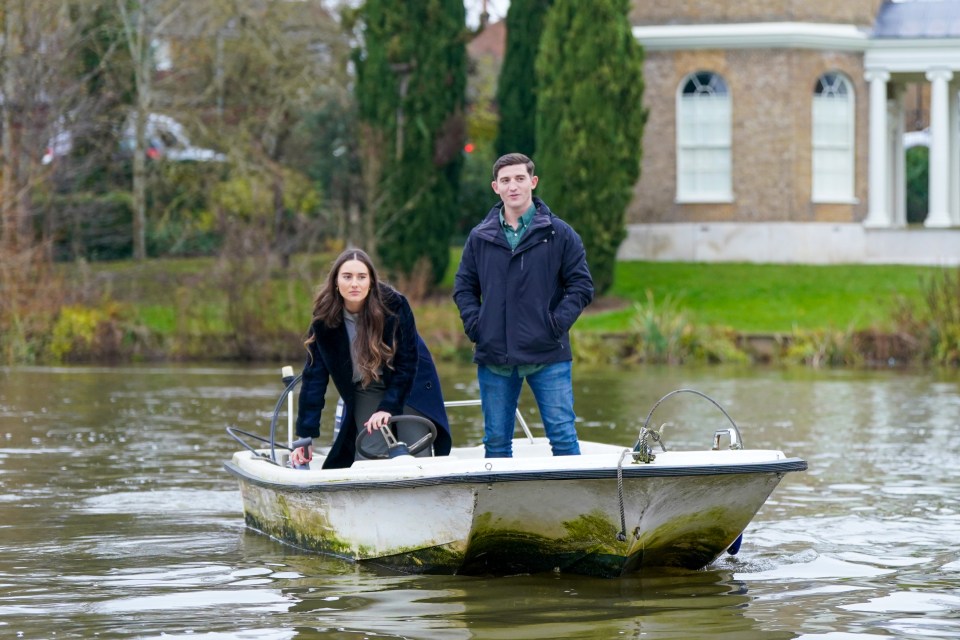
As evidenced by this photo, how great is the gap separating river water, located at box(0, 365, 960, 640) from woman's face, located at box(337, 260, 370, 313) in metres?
1.42

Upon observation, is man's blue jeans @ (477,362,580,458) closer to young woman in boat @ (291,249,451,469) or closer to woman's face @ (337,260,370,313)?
young woman in boat @ (291,249,451,469)

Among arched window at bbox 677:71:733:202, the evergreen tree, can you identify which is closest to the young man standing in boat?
the evergreen tree

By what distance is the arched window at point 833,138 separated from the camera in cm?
3447

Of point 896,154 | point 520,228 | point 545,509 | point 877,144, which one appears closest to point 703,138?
point 877,144

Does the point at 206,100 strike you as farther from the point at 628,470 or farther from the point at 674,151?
the point at 628,470

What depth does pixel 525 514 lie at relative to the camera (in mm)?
8219

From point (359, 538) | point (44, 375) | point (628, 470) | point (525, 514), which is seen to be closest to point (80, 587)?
point (359, 538)

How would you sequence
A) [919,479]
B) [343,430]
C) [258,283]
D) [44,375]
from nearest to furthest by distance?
[343,430]
[919,479]
[44,375]
[258,283]

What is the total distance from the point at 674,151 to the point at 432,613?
90.4ft

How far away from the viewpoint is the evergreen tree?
34.1 meters

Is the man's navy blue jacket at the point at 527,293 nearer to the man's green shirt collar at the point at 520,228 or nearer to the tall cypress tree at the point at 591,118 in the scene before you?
the man's green shirt collar at the point at 520,228

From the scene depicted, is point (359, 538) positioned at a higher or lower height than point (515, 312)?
lower

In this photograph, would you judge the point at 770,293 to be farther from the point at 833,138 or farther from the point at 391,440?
the point at 391,440

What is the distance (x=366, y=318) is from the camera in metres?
9.09
